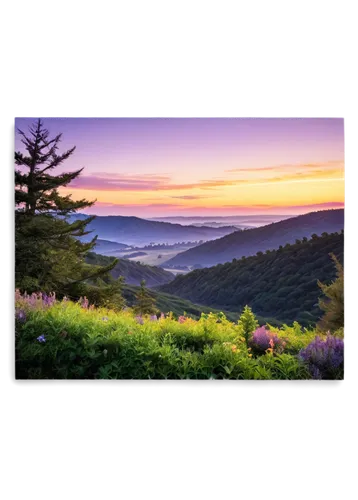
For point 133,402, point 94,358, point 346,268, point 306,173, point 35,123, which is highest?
point 35,123

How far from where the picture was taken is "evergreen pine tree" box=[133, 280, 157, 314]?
14.0ft

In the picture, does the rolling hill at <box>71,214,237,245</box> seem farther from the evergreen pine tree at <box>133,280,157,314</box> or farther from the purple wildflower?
the purple wildflower

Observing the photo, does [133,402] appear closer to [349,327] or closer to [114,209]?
[114,209]

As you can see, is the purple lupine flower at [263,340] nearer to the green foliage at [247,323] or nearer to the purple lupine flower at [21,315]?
the green foliage at [247,323]

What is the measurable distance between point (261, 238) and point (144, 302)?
1.44 meters

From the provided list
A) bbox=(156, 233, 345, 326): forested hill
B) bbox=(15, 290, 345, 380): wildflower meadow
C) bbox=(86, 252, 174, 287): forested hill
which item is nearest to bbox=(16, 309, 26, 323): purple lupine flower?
bbox=(15, 290, 345, 380): wildflower meadow

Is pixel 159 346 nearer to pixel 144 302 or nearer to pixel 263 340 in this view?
pixel 144 302

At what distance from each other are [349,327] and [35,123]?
3795 mm

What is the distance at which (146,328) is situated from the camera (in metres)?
4.21

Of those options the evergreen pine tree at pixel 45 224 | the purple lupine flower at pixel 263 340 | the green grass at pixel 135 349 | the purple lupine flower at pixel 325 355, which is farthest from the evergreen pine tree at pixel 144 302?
the purple lupine flower at pixel 325 355

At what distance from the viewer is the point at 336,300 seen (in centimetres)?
403

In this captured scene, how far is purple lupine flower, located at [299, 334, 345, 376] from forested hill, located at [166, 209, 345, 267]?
1.08 meters
